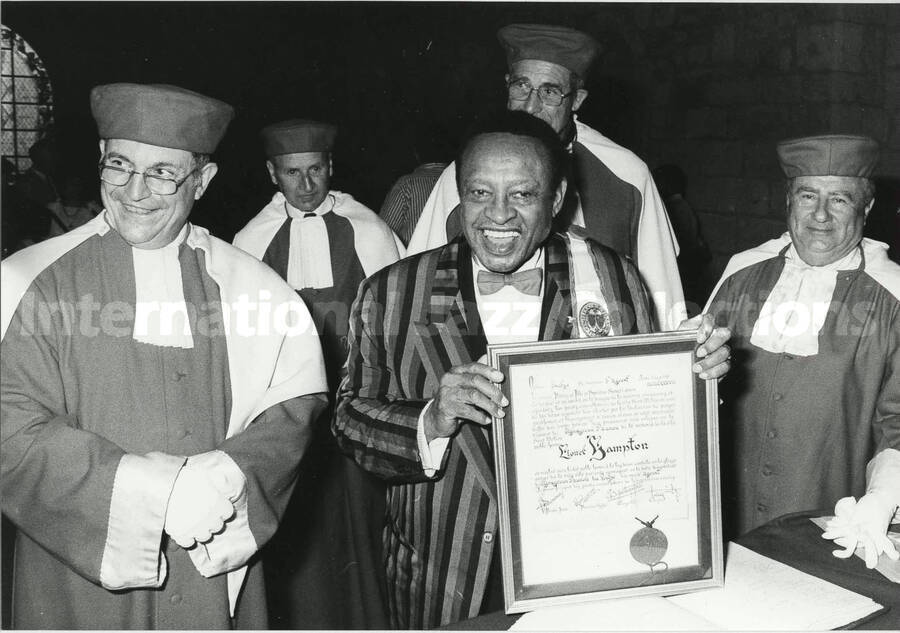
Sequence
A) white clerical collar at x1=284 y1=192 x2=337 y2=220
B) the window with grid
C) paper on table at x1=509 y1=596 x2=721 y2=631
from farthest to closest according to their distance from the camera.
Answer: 1. the window with grid
2. white clerical collar at x1=284 y1=192 x2=337 y2=220
3. paper on table at x1=509 y1=596 x2=721 y2=631

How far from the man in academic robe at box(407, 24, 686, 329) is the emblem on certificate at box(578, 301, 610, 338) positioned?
1.05 metres

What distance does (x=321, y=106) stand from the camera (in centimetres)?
844

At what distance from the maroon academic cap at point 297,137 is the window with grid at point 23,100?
3192 mm

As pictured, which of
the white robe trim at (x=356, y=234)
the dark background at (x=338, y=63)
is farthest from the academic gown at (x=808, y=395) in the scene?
the dark background at (x=338, y=63)

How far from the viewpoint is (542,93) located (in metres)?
3.32

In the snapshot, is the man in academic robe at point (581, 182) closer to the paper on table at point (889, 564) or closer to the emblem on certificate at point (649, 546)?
the paper on table at point (889, 564)

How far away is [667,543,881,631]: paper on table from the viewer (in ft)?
5.49

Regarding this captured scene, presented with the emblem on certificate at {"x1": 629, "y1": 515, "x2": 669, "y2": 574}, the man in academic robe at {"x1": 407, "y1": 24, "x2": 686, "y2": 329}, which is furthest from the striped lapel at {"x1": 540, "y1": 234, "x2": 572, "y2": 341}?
the man in academic robe at {"x1": 407, "y1": 24, "x2": 686, "y2": 329}

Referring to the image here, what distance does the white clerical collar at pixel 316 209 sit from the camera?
14.0 ft

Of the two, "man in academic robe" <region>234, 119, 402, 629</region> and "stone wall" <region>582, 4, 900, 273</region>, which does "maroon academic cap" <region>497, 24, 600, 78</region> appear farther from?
"stone wall" <region>582, 4, 900, 273</region>

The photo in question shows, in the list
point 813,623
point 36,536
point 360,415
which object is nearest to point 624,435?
point 813,623

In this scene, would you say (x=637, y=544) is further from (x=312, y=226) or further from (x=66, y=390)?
(x=312, y=226)

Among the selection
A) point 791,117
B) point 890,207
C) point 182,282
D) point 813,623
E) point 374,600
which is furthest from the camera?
point 791,117

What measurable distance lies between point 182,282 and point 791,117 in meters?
5.15
